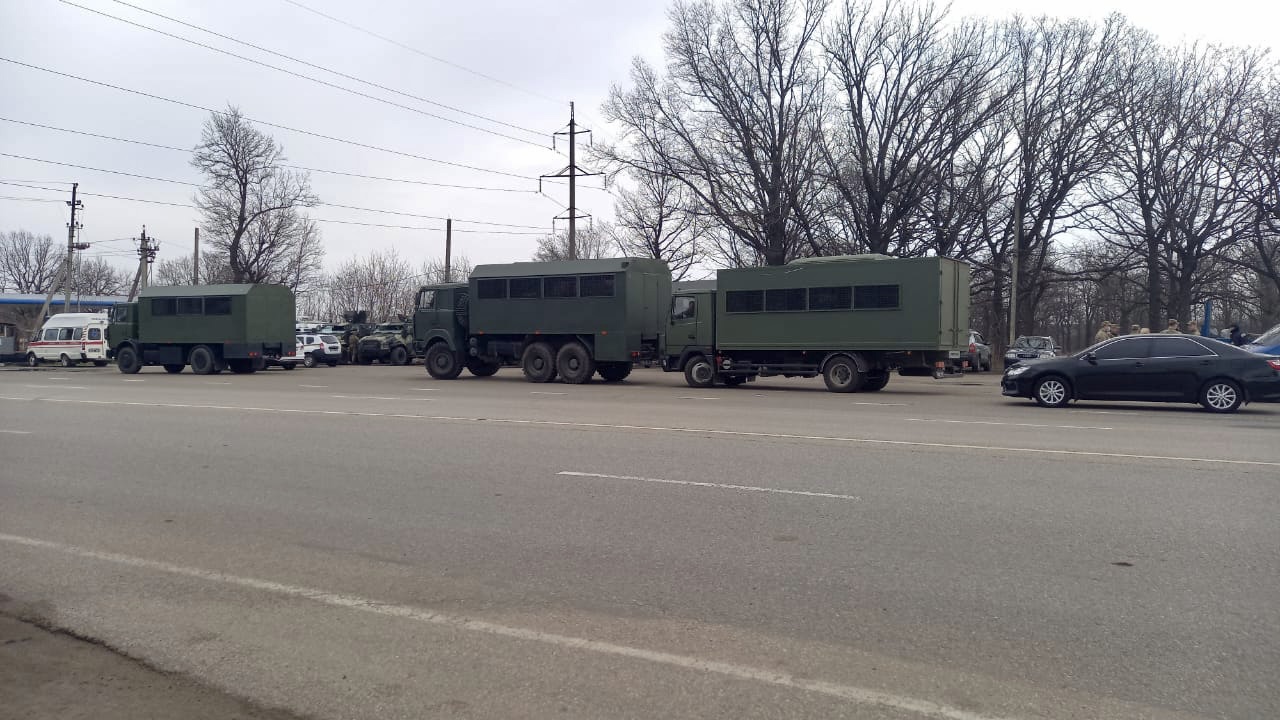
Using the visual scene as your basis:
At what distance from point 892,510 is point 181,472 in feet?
24.2

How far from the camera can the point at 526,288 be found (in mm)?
27766

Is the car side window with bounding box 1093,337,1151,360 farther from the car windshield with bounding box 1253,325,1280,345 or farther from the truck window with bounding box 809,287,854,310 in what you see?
the truck window with bounding box 809,287,854,310

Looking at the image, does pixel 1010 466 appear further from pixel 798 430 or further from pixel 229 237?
pixel 229 237

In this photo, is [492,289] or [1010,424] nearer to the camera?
[1010,424]

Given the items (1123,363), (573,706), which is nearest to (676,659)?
(573,706)

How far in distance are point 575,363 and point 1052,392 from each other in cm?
1295

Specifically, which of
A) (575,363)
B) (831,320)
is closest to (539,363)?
(575,363)

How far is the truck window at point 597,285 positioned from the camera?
26406 mm

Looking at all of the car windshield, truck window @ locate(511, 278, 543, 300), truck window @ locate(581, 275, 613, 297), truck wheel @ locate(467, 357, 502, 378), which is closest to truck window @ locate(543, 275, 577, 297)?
truck window @ locate(511, 278, 543, 300)

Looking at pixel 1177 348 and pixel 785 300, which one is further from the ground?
pixel 785 300

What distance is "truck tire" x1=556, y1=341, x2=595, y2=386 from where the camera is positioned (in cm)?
2689

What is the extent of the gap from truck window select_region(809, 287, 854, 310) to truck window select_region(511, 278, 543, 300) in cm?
820

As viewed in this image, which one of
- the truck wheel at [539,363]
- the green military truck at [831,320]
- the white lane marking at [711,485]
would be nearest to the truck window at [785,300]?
the green military truck at [831,320]

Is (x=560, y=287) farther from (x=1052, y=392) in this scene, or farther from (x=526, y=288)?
(x=1052, y=392)
